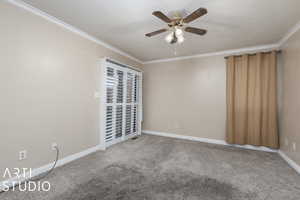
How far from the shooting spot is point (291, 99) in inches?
96.4

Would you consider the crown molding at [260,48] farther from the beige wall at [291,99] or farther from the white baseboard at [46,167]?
the white baseboard at [46,167]

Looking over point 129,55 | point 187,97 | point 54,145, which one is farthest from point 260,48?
point 54,145

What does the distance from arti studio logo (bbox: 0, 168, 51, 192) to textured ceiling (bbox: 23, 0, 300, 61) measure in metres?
2.34

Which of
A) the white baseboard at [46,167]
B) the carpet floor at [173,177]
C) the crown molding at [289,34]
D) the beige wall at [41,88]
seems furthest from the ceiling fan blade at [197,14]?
the white baseboard at [46,167]

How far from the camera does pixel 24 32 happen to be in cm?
188

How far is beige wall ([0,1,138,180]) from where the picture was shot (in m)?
1.73

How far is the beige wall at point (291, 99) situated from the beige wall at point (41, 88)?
3.82 metres

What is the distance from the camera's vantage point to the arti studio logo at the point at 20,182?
170 centimetres

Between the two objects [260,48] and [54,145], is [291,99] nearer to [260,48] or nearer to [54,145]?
[260,48]

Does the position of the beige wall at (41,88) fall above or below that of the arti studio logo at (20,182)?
above

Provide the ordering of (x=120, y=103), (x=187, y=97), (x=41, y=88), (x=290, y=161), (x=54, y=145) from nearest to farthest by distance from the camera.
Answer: (x=41, y=88) → (x=54, y=145) → (x=290, y=161) → (x=120, y=103) → (x=187, y=97)

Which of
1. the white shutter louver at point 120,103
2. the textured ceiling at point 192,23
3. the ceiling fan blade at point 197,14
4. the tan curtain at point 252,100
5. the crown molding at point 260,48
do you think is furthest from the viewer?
the white shutter louver at point 120,103

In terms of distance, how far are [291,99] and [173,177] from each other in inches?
102

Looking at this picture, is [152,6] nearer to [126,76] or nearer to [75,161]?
[126,76]
